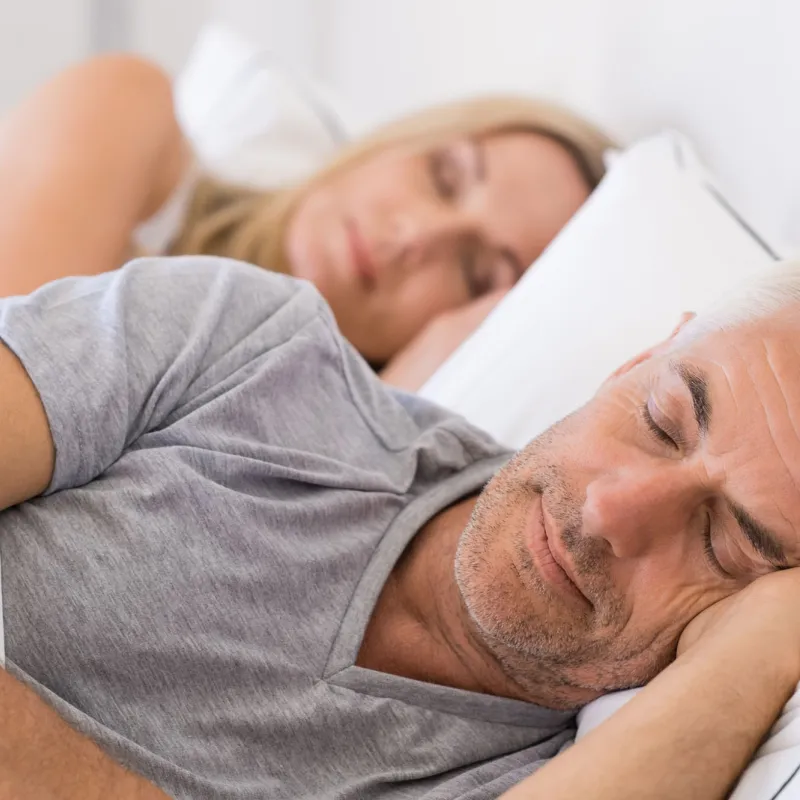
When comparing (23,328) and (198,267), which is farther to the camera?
(198,267)

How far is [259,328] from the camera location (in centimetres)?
100

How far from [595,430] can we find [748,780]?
0.33 metres

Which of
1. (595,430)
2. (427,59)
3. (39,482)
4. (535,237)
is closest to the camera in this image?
(39,482)

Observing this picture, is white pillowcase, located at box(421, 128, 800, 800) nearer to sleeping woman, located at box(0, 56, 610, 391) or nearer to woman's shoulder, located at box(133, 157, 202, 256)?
sleeping woman, located at box(0, 56, 610, 391)

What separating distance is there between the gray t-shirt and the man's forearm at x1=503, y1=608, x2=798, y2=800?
200 millimetres

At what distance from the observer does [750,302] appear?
3.01 ft

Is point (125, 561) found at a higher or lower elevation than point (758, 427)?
lower

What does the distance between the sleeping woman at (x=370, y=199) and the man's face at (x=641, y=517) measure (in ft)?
1.95

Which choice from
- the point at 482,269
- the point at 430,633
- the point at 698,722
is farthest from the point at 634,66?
the point at 698,722

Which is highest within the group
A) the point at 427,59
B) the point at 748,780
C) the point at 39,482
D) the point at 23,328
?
the point at 427,59

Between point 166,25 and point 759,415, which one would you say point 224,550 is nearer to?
point 759,415

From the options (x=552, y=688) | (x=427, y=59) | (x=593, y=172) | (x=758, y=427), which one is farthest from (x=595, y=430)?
(x=427, y=59)

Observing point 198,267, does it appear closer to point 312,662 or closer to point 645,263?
point 312,662

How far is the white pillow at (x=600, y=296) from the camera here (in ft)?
4.06
